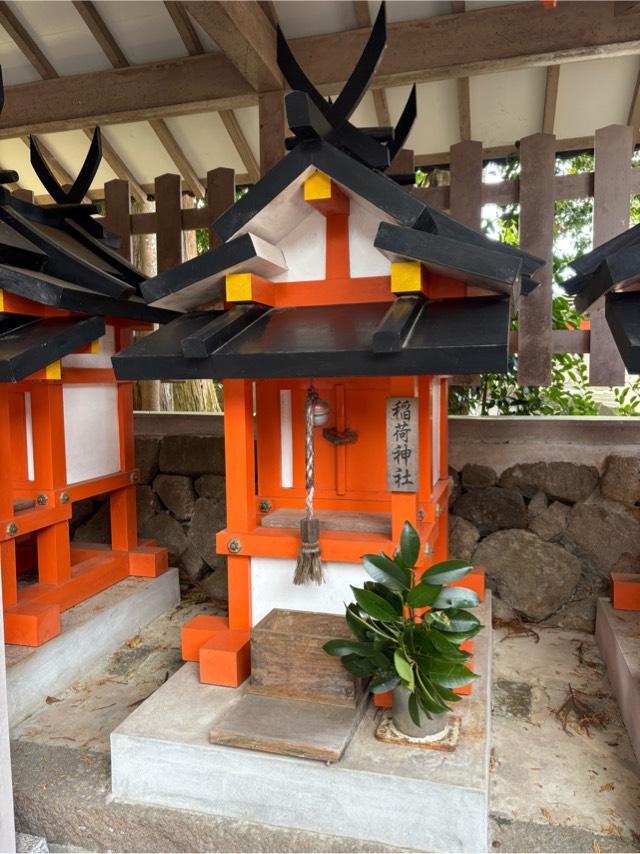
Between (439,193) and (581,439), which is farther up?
(439,193)

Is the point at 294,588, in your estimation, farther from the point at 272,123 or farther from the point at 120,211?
the point at 120,211

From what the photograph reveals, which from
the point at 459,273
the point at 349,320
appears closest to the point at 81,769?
the point at 349,320

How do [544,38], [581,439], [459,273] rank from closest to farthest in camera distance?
[459,273] < [544,38] < [581,439]

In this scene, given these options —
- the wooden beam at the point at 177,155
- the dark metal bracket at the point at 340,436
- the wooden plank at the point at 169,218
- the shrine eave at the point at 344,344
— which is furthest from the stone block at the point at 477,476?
the wooden beam at the point at 177,155

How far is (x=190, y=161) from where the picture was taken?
521 centimetres

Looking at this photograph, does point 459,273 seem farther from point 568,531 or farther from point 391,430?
point 568,531

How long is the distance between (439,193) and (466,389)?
4.82 feet

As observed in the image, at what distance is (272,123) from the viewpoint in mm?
3953

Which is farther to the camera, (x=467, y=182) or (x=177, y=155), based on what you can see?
(x=177, y=155)

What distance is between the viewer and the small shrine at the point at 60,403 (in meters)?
3.01

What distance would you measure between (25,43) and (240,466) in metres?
3.55

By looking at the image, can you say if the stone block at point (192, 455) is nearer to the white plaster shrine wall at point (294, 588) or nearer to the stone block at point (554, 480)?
the white plaster shrine wall at point (294, 588)

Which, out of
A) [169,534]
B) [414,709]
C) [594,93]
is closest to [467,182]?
[594,93]

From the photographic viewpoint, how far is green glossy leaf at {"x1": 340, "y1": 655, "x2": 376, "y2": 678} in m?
2.20
